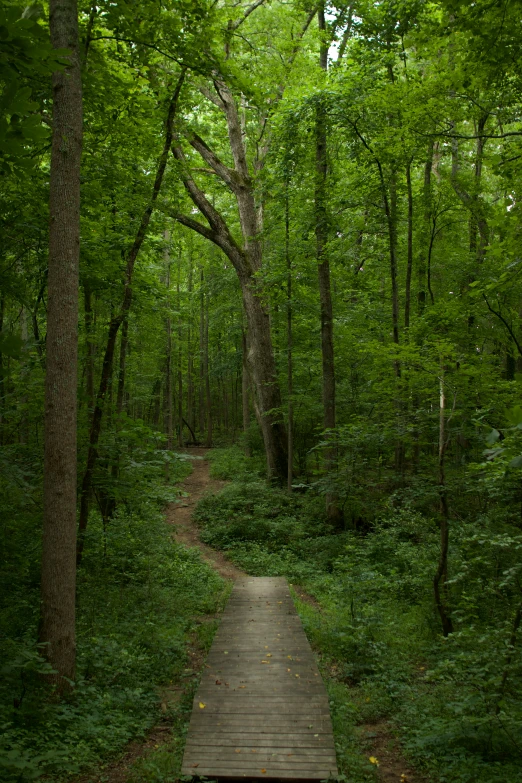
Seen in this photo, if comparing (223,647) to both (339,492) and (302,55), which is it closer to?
(339,492)

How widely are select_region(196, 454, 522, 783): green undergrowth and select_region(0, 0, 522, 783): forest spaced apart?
0.13 feet

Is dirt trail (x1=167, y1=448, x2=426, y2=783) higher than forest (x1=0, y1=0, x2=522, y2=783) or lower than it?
lower

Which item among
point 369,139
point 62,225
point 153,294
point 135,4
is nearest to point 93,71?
point 135,4

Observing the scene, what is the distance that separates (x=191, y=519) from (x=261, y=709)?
10.4 m

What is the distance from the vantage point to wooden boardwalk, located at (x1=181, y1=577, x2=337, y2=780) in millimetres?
4215

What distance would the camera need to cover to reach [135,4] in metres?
5.92

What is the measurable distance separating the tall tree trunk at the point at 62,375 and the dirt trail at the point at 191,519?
3816 mm

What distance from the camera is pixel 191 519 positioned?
15320 millimetres

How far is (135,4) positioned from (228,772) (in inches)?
308

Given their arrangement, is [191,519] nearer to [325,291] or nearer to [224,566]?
[224,566]

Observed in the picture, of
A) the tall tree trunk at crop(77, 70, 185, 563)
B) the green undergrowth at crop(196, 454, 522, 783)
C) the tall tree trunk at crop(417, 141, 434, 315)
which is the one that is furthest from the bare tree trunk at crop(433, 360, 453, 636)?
the tall tree trunk at crop(417, 141, 434, 315)

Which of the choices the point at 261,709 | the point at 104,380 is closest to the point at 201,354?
the point at 104,380

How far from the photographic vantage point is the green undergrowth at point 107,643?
4.10 metres

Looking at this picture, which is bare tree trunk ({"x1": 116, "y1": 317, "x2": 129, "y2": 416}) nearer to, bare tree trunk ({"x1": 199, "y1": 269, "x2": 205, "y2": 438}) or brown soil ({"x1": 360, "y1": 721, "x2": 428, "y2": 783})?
brown soil ({"x1": 360, "y1": 721, "x2": 428, "y2": 783})
